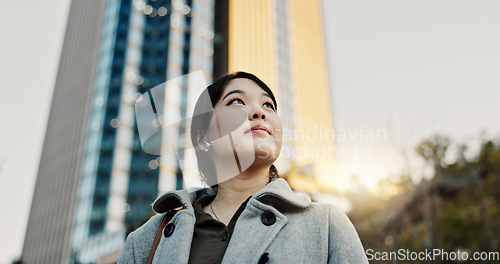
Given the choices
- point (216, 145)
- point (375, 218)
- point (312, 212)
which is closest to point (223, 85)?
point (216, 145)

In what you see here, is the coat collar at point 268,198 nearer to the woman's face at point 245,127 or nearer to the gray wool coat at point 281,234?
the gray wool coat at point 281,234

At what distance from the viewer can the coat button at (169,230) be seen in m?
1.42

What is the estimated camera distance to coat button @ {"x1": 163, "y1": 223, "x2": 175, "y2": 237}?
142cm

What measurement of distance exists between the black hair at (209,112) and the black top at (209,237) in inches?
10.1

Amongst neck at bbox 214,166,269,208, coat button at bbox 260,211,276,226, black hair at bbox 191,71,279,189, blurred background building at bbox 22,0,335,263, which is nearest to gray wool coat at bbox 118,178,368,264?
coat button at bbox 260,211,276,226

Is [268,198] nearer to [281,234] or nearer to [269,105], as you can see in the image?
[281,234]

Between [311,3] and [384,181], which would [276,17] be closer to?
[311,3]

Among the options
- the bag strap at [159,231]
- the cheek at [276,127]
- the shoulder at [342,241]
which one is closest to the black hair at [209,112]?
the cheek at [276,127]

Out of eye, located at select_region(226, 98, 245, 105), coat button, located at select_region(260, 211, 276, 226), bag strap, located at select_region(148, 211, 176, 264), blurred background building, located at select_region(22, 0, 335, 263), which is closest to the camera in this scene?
coat button, located at select_region(260, 211, 276, 226)

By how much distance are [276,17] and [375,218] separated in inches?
922

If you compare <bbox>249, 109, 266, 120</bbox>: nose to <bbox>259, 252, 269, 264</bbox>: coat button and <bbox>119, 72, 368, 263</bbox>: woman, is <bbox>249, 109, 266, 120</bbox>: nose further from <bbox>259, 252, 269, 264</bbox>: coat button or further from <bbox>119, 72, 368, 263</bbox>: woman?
<bbox>259, 252, 269, 264</bbox>: coat button

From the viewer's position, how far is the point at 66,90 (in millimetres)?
51688

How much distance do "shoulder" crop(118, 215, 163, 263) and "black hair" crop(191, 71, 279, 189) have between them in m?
0.30

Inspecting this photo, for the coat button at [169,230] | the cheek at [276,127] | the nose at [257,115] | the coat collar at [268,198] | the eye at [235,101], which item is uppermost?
the eye at [235,101]
